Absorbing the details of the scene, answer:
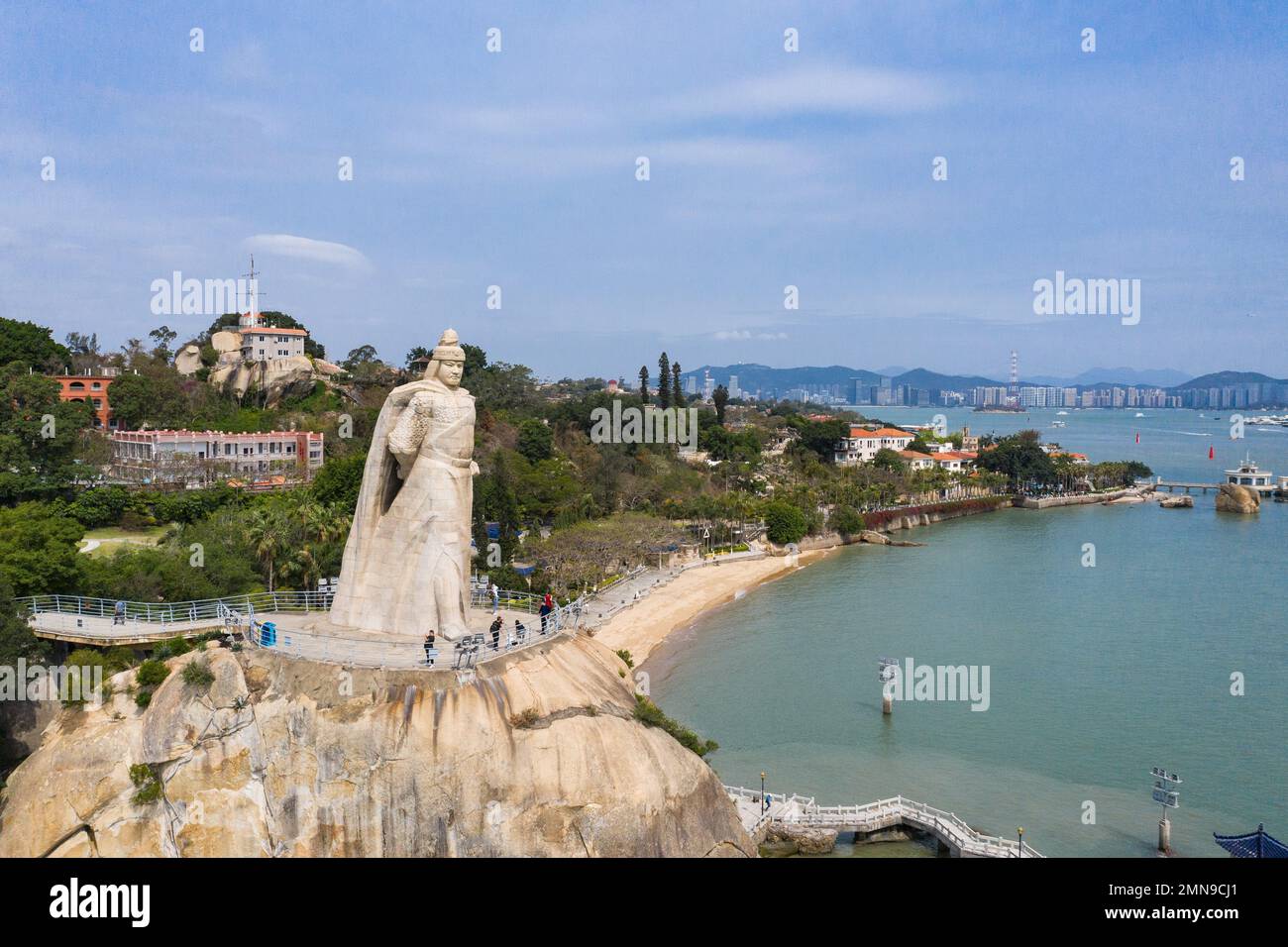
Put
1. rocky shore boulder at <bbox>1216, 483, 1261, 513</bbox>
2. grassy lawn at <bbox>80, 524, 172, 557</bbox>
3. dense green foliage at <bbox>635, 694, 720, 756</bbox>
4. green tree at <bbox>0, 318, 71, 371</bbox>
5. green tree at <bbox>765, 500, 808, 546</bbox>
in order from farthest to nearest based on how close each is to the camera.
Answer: rocky shore boulder at <bbox>1216, 483, 1261, 513</bbox> → green tree at <bbox>765, 500, 808, 546</bbox> → green tree at <bbox>0, 318, 71, 371</bbox> → grassy lawn at <bbox>80, 524, 172, 557</bbox> → dense green foliage at <bbox>635, 694, 720, 756</bbox>

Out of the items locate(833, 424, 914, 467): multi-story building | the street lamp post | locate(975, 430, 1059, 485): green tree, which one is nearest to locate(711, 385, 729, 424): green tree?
locate(833, 424, 914, 467): multi-story building

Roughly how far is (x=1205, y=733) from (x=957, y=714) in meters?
6.62

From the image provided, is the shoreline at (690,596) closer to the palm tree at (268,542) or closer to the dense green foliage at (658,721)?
the palm tree at (268,542)

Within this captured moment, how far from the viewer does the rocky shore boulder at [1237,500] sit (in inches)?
3204

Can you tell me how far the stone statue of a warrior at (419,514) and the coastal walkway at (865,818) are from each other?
8.50 m

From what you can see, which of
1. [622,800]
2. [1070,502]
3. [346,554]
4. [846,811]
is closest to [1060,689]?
[846,811]

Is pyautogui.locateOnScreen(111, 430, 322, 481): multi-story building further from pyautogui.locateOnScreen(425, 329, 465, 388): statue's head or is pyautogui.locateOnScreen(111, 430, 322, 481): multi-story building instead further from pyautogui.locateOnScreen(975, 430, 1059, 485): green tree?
pyautogui.locateOnScreen(975, 430, 1059, 485): green tree

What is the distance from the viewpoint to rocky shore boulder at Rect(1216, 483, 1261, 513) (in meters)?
81.4

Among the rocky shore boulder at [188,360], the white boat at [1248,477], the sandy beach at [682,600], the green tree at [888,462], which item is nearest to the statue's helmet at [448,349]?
the sandy beach at [682,600]

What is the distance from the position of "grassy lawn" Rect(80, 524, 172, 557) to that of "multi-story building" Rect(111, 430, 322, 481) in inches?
252

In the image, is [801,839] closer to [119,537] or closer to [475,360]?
[119,537]

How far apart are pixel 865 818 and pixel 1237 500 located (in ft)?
244

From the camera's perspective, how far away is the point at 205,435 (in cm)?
5159
